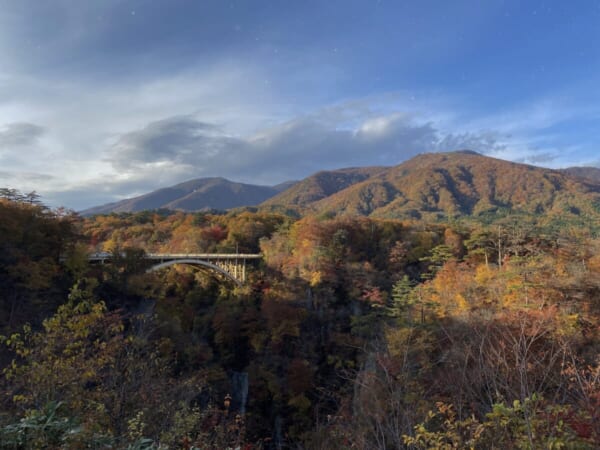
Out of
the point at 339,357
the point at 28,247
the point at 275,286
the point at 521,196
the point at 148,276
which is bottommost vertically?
the point at 339,357

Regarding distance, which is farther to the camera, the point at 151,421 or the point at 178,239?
the point at 178,239

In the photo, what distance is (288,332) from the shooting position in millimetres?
24688

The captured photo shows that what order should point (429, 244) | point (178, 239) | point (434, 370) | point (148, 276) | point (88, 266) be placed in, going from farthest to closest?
point (178, 239)
point (429, 244)
point (148, 276)
point (88, 266)
point (434, 370)

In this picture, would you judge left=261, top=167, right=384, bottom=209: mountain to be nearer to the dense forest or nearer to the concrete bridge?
the dense forest

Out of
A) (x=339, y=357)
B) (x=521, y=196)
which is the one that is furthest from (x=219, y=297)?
(x=521, y=196)

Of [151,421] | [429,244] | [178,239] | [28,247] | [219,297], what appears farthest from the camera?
[178,239]

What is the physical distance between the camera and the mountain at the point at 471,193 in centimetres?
8875

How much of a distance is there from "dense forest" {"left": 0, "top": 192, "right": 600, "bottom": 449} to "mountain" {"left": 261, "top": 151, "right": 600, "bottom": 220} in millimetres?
49221

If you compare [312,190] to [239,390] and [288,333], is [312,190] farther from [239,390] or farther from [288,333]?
[239,390]

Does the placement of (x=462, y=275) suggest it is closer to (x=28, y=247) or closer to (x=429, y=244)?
(x=429, y=244)

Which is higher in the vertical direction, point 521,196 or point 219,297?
point 521,196

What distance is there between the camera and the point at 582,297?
1788 cm

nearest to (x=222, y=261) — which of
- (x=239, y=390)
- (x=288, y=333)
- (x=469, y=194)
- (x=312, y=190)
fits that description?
(x=288, y=333)

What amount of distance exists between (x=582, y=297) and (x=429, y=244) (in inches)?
662
